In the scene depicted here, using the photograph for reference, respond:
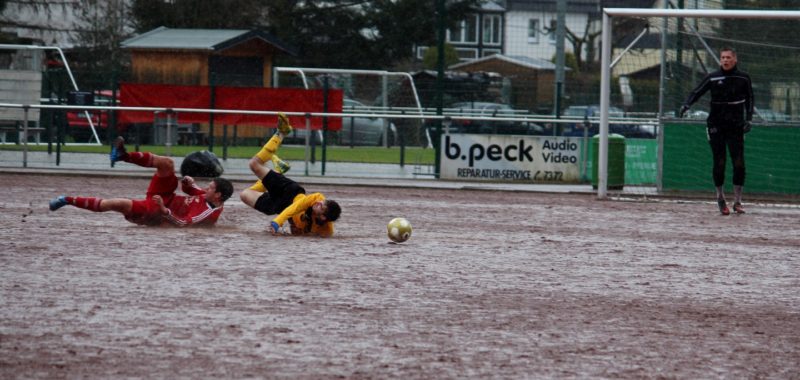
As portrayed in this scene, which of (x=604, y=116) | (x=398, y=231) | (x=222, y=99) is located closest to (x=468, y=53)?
(x=222, y=99)

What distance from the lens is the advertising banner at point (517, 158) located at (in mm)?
21703

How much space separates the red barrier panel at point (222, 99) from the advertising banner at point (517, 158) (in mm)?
2859

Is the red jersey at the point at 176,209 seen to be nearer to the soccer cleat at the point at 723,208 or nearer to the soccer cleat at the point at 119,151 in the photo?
the soccer cleat at the point at 119,151

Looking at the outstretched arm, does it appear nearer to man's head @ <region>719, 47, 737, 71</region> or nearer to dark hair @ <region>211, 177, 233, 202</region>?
dark hair @ <region>211, 177, 233, 202</region>

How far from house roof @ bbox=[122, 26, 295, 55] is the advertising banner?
13386mm

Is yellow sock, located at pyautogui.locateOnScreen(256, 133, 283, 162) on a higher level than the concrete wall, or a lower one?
lower

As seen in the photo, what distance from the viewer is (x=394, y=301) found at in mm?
8141

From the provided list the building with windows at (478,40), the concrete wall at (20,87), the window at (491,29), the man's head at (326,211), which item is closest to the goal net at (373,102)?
the concrete wall at (20,87)

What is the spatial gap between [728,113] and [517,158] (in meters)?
5.88

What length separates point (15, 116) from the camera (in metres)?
23.3

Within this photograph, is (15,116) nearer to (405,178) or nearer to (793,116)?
(405,178)

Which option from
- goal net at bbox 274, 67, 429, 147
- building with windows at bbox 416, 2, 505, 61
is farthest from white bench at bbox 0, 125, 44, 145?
building with windows at bbox 416, 2, 505, 61

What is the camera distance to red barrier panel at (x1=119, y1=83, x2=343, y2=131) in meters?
23.7

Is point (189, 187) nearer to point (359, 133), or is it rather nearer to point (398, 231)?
point (398, 231)
